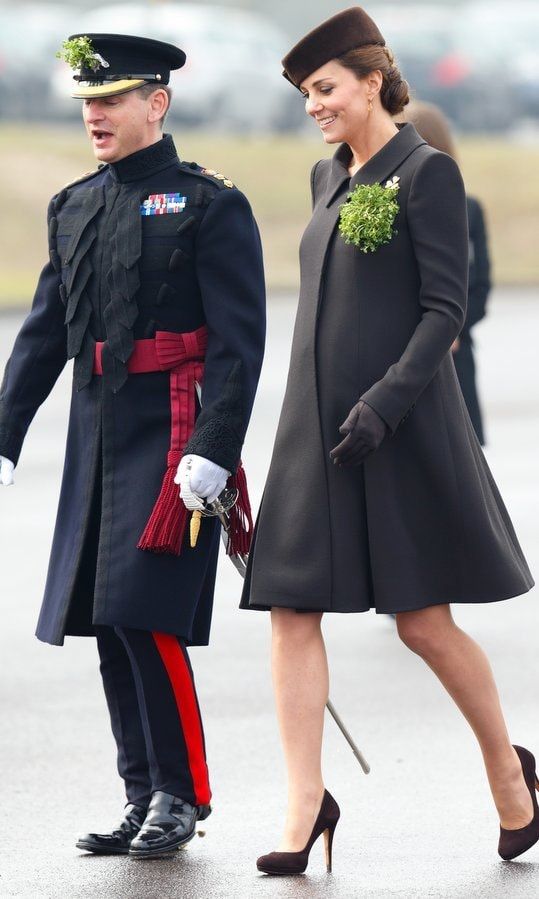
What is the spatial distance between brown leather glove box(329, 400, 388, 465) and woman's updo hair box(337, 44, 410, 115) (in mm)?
760

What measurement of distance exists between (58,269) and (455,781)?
70.2 inches

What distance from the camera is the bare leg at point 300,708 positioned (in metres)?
4.52

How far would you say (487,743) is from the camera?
15.2ft

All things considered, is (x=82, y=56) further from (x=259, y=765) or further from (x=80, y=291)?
(x=259, y=765)

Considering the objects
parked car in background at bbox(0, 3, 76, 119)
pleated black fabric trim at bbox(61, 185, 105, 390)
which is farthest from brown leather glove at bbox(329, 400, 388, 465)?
parked car in background at bbox(0, 3, 76, 119)

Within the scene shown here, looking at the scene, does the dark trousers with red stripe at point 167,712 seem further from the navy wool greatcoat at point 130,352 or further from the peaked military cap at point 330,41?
the peaked military cap at point 330,41

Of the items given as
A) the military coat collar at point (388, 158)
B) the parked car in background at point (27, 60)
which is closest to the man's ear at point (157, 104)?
the military coat collar at point (388, 158)

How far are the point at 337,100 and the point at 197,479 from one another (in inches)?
36.7

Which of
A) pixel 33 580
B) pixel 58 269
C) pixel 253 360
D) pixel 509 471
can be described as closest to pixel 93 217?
pixel 58 269

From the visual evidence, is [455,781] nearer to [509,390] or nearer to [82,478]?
[82,478]

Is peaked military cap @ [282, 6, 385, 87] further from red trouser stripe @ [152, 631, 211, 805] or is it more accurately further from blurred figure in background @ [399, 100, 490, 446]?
blurred figure in background @ [399, 100, 490, 446]

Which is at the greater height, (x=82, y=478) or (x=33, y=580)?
(x=82, y=478)

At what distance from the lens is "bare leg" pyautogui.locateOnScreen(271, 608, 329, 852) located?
4.52 metres

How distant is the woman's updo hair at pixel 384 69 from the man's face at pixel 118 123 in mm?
554
